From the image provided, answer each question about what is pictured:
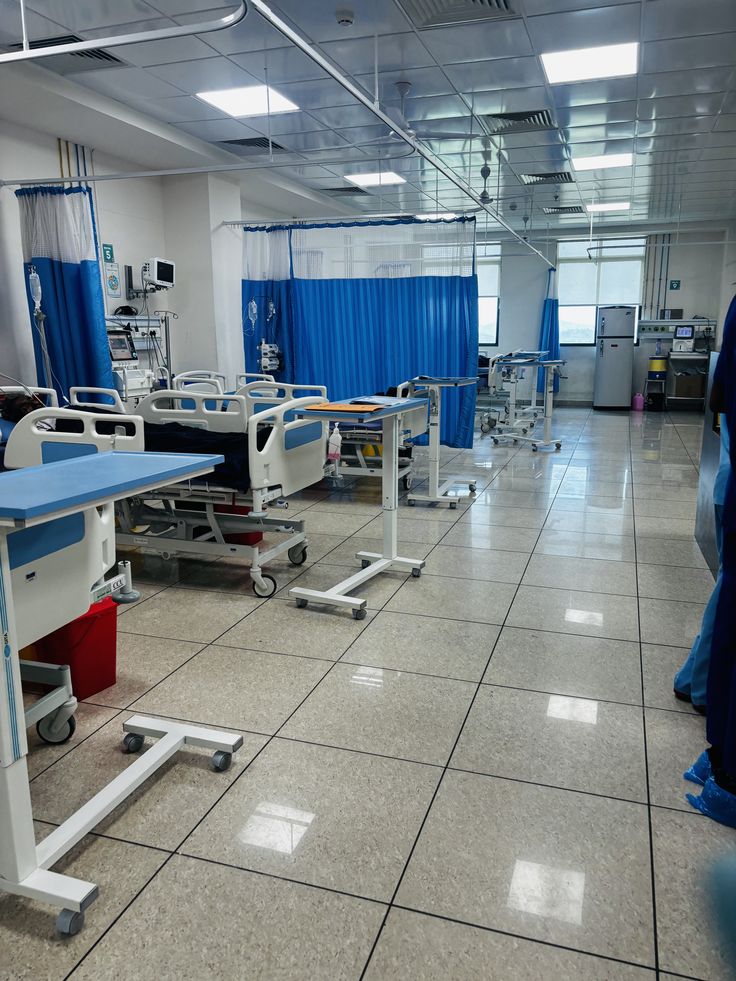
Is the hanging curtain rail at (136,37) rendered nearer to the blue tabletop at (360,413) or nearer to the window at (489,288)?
the blue tabletop at (360,413)

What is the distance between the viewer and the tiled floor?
5.06 ft

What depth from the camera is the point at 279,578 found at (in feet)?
12.8

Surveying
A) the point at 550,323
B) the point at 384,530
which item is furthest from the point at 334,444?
the point at 550,323

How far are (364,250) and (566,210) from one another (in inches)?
200

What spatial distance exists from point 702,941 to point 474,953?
0.50 meters

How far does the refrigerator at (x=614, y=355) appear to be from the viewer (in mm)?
12008

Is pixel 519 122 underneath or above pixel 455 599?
above

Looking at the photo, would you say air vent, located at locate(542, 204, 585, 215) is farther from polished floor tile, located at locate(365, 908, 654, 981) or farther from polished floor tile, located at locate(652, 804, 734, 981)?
polished floor tile, located at locate(365, 908, 654, 981)

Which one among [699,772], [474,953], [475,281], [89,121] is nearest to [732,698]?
[699,772]

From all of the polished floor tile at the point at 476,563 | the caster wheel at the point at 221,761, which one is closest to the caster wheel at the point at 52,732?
the caster wheel at the point at 221,761

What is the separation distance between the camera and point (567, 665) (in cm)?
284

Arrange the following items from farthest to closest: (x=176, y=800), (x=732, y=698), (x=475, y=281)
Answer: (x=475, y=281)
(x=176, y=800)
(x=732, y=698)

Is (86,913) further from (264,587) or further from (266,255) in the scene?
(266,255)

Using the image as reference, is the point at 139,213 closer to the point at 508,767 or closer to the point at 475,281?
the point at 475,281
